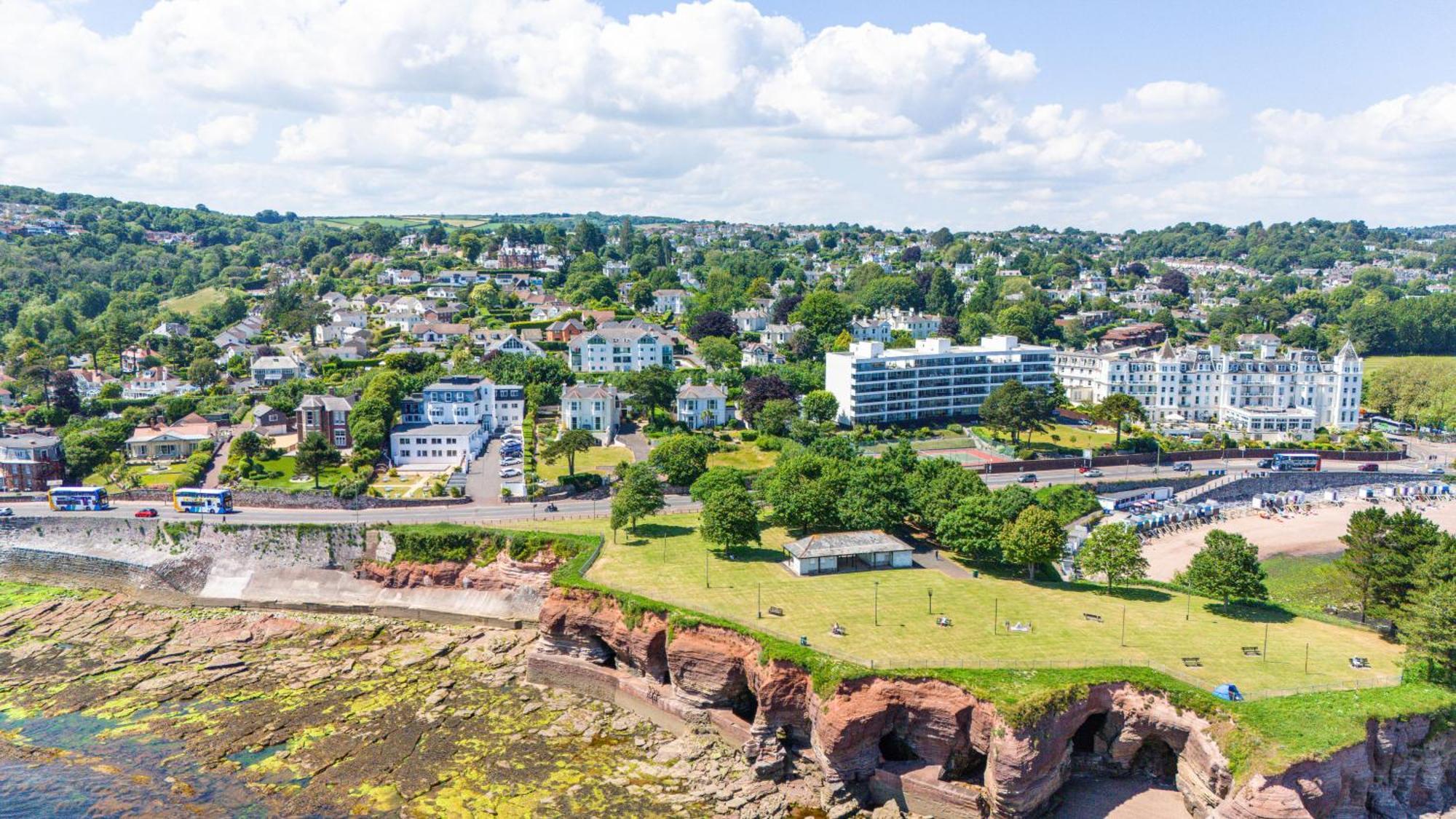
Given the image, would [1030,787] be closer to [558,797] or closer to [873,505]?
[558,797]

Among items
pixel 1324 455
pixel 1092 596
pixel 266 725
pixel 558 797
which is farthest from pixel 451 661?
pixel 1324 455

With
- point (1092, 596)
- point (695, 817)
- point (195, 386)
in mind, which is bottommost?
point (695, 817)

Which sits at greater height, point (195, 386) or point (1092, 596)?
point (195, 386)

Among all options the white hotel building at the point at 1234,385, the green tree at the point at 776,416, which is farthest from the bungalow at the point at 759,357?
the white hotel building at the point at 1234,385

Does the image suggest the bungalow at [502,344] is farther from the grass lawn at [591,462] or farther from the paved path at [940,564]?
the paved path at [940,564]

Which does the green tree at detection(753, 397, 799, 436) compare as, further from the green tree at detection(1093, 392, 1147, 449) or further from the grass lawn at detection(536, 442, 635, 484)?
the green tree at detection(1093, 392, 1147, 449)

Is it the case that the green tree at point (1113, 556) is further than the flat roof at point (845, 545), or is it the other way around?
the flat roof at point (845, 545)
